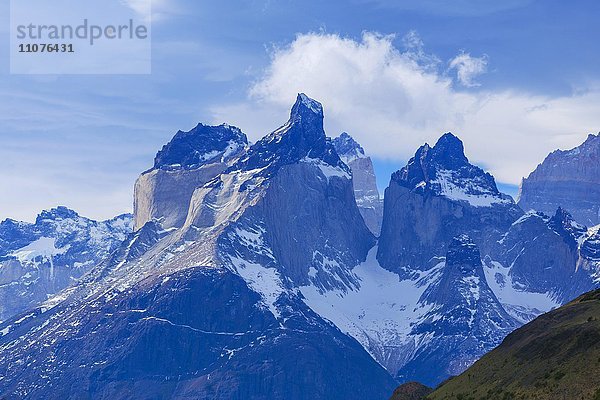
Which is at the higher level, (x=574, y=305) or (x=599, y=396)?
(x=574, y=305)

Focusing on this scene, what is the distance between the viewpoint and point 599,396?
470 feet

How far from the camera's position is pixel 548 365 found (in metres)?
167

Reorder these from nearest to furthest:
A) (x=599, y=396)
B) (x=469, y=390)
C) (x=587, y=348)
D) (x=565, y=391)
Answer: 1. (x=599, y=396)
2. (x=565, y=391)
3. (x=587, y=348)
4. (x=469, y=390)

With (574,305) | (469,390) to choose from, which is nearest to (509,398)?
(469,390)

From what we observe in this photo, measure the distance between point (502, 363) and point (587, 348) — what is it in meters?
26.8

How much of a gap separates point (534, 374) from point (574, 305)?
33.2m

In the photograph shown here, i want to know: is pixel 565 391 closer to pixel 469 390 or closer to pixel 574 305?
pixel 469 390

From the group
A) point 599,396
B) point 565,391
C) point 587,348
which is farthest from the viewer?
point 587,348

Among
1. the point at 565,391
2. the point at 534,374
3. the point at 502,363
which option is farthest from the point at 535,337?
the point at 565,391

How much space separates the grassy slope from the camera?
155m

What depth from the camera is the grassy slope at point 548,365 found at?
154875mm

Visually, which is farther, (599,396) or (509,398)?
(509,398)

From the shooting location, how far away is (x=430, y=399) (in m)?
194

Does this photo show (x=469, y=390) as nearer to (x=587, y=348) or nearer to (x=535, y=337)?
(x=535, y=337)
